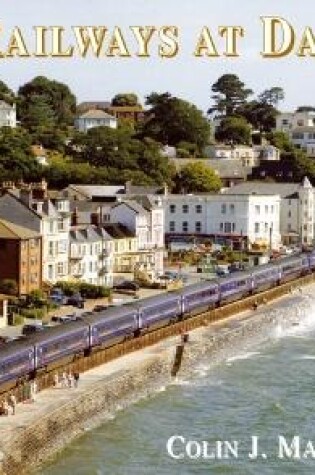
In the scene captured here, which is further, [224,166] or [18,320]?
[224,166]

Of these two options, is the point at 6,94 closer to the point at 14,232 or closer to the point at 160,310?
the point at 14,232

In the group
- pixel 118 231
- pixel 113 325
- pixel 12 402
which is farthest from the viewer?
pixel 118 231

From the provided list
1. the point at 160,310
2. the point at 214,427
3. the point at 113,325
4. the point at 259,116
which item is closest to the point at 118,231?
the point at 160,310

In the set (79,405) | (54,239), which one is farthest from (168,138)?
(79,405)

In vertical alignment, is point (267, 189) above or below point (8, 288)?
above

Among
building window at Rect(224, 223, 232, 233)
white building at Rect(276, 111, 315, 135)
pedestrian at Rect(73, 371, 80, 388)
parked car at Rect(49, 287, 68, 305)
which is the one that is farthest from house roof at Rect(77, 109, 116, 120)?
pedestrian at Rect(73, 371, 80, 388)

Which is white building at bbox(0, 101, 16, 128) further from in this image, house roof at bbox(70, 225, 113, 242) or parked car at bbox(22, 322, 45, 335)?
parked car at bbox(22, 322, 45, 335)
